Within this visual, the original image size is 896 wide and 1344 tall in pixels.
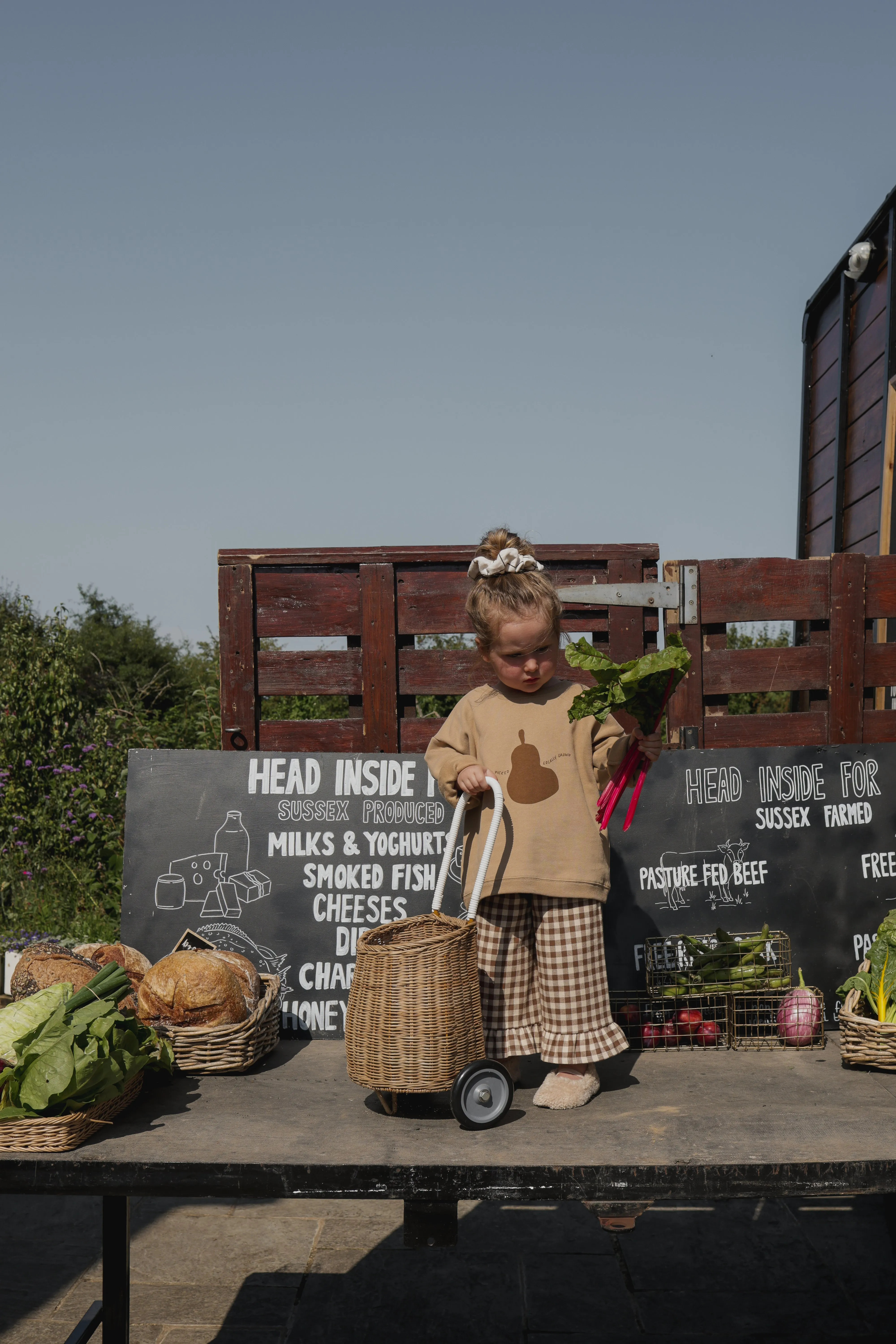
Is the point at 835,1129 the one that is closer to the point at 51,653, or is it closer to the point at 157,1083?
the point at 157,1083

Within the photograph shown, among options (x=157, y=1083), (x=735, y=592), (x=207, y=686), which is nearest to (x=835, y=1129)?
(x=157, y=1083)

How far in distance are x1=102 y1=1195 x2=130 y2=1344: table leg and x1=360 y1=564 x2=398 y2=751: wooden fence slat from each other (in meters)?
1.92

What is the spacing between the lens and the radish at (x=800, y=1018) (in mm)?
3473

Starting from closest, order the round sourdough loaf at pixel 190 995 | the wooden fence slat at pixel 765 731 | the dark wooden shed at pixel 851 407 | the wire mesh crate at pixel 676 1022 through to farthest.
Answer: the round sourdough loaf at pixel 190 995 < the wire mesh crate at pixel 676 1022 < the wooden fence slat at pixel 765 731 < the dark wooden shed at pixel 851 407

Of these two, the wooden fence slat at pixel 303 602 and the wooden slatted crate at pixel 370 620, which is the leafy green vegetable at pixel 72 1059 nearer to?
the wooden slatted crate at pixel 370 620

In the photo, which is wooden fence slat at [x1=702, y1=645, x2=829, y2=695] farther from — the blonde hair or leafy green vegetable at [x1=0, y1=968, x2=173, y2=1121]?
leafy green vegetable at [x1=0, y1=968, x2=173, y2=1121]

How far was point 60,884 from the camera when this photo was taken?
295 inches

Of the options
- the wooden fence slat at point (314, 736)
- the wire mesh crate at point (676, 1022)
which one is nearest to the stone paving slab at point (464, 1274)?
the wire mesh crate at point (676, 1022)

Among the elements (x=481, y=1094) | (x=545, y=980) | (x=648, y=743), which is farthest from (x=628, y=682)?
(x=481, y=1094)

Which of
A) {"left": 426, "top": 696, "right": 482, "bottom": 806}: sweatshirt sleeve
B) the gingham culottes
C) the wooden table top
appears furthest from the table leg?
{"left": 426, "top": 696, "right": 482, "bottom": 806}: sweatshirt sleeve

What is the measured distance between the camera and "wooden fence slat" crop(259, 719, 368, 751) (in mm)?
4324

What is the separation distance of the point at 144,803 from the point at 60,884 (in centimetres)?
407

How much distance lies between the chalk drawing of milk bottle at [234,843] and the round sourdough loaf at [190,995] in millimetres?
621

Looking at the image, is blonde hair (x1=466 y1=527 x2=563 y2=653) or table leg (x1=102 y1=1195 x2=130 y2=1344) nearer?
table leg (x1=102 y1=1195 x2=130 y2=1344)
